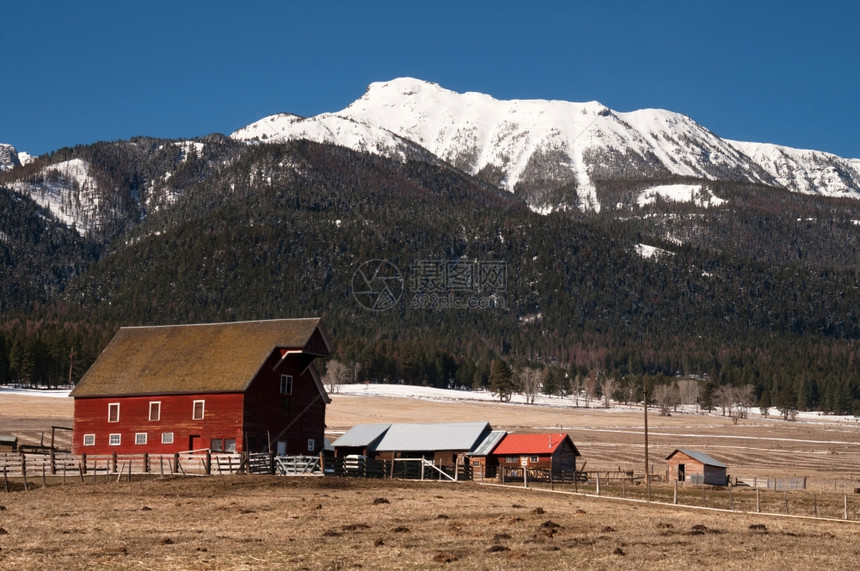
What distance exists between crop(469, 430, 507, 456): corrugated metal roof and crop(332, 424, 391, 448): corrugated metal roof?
7.76 metres

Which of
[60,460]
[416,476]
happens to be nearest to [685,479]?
[416,476]

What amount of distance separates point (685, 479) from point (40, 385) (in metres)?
127

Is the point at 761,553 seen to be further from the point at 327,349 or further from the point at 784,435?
the point at 784,435

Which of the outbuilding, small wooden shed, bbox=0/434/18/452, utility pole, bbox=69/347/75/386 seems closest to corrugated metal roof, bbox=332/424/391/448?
the outbuilding

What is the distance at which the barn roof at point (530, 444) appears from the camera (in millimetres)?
83938

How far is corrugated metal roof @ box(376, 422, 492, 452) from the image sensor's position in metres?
83.8

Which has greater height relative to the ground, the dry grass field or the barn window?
the barn window

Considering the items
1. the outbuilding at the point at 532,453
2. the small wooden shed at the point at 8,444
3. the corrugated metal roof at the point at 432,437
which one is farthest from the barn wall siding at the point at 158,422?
the outbuilding at the point at 532,453

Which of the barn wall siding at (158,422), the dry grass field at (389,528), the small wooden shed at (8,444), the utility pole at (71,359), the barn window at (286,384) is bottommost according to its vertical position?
the dry grass field at (389,528)

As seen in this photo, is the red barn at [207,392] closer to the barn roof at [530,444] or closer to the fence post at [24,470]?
the barn roof at [530,444]

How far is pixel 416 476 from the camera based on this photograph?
232ft

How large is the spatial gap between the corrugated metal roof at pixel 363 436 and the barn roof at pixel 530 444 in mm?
9087

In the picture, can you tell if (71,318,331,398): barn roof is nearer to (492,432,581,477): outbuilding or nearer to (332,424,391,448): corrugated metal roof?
(332,424,391,448): corrugated metal roof

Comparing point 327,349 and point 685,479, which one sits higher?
point 327,349
